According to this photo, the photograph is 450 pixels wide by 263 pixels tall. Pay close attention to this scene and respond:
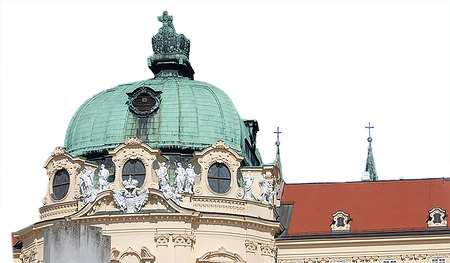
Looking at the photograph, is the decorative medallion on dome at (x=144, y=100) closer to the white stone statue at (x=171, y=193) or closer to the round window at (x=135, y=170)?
the round window at (x=135, y=170)

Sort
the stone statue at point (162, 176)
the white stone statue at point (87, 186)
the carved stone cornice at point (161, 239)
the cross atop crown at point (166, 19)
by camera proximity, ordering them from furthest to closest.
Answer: the cross atop crown at point (166, 19) → the white stone statue at point (87, 186) → the stone statue at point (162, 176) → the carved stone cornice at point (161, 239)

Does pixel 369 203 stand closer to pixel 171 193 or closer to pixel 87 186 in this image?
pixel 171 193

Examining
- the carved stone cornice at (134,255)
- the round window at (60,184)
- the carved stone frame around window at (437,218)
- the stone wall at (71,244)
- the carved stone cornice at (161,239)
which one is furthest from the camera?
the carved stone frame around window at (437,218)

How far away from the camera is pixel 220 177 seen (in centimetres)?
6225

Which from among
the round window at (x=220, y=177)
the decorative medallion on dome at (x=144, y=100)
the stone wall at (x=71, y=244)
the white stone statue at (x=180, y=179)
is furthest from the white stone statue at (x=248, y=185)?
the stone wall at (x=71, y=244)

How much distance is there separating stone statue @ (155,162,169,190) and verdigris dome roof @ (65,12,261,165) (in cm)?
226

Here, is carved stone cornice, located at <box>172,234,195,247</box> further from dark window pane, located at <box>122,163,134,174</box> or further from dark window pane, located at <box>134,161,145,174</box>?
dark window pane, located at <box>122,163,134,174</box>

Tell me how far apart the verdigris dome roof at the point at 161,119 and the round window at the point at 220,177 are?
1835 mm

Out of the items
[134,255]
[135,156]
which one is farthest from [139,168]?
[134,255]

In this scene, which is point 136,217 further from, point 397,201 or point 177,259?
point 397,201

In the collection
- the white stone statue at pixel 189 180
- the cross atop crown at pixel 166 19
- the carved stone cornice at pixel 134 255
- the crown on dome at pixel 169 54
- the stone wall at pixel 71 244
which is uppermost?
the cross atop crown at pixel 166 19

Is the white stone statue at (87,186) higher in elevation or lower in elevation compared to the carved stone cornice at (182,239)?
higher

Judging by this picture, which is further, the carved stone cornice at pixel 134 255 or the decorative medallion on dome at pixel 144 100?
the decorative medallion on dome at pixel 144 100

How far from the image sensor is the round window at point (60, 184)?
63.2m
